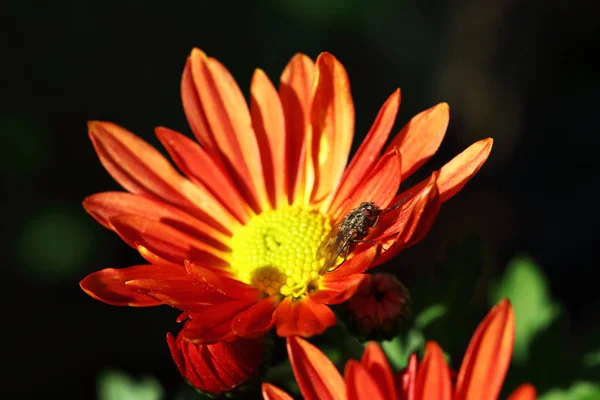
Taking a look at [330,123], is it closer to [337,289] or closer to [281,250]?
[281,250]

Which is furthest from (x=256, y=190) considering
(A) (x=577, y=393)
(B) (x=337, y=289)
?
(A) (x=577, y=393)

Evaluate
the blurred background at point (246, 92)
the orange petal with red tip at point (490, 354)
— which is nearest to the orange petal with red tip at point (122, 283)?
the orange petal with red tip at point (490, 354)

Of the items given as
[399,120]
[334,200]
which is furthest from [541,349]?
[399,120]

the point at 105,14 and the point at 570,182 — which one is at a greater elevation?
the point at 105,14

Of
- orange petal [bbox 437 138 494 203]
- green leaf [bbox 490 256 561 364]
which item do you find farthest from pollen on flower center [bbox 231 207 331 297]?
green leaf [bbox 490 256 561 364]

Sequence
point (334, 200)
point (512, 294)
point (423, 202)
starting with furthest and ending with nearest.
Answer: point (512, 294) → point (334, 200) → point (423, 202)

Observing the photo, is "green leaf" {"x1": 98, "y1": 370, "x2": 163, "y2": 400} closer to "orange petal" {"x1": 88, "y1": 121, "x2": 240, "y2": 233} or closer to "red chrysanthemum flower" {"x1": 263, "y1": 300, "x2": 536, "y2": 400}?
"orange petal" {"x1": 88, "y1": 121, "x2": 240, "y2": 233}

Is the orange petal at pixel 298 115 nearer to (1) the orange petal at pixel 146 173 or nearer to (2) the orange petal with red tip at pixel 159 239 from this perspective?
(1) the orange petal at pixel 146 173

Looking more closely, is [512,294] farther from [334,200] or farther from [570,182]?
[570,182]
